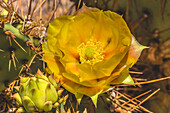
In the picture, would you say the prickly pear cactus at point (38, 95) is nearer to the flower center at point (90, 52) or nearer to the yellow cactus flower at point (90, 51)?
the yellow cactus flower at point (90, 51)

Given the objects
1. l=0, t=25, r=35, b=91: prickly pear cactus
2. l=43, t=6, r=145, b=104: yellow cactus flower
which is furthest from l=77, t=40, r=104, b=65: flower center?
l=0, t=25, r=35, b=91: prickly pear cactus

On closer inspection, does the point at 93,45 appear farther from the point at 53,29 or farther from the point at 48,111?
the point at 48,111

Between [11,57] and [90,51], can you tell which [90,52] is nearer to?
[90,51]

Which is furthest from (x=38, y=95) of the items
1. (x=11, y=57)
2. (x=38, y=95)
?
(x=11, y=57)

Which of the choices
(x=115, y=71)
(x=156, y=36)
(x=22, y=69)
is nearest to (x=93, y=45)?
(x=115, y=71)

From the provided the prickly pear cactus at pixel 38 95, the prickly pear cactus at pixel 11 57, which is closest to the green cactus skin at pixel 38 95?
the prickly pear cactus at pixel 38 95
